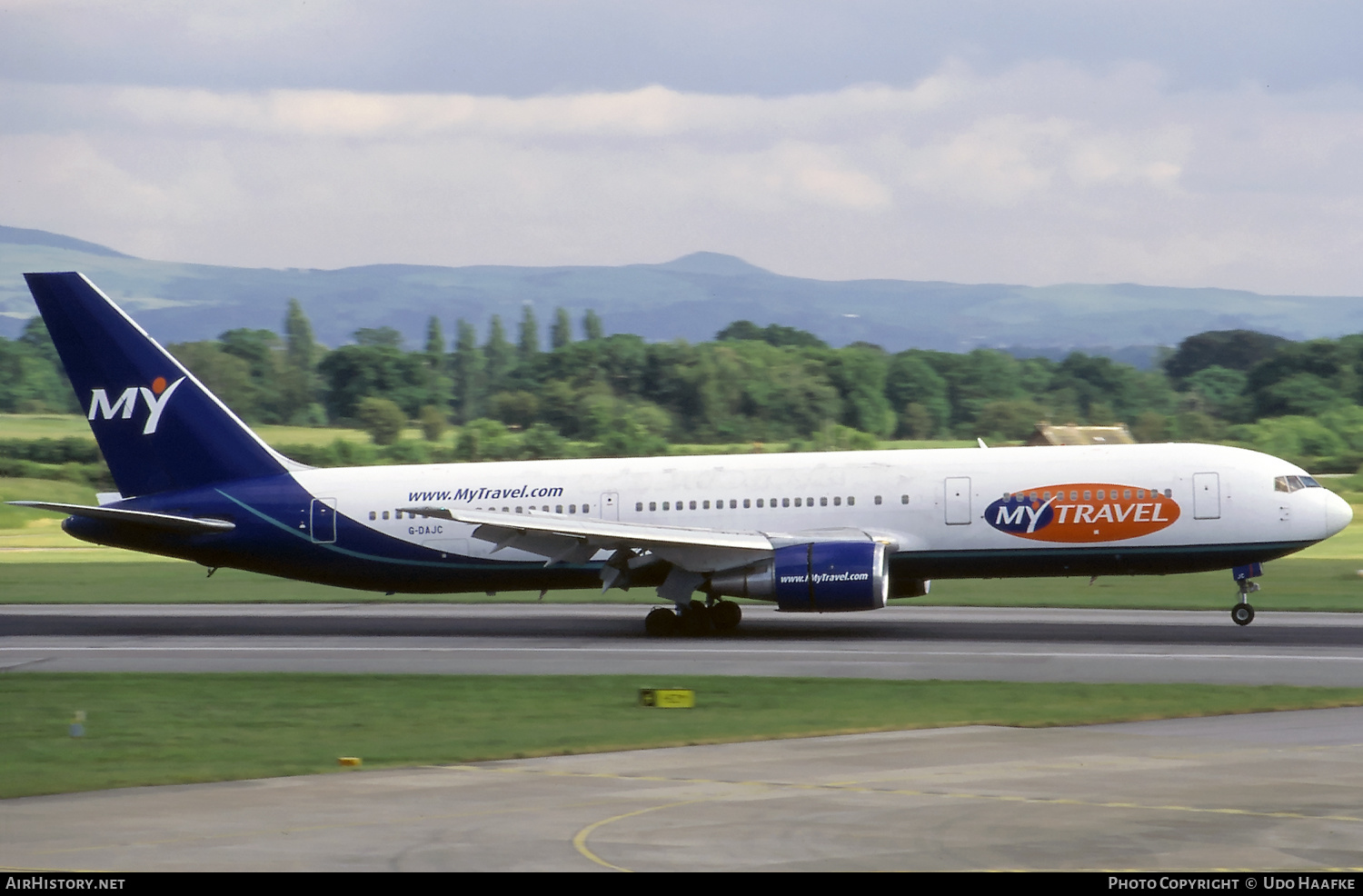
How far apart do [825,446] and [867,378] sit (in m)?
38.6

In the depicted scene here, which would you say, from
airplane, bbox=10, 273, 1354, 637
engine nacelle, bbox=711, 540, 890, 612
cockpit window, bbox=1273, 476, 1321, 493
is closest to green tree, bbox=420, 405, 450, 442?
airplane, bbox=10, 273, 1354, 637

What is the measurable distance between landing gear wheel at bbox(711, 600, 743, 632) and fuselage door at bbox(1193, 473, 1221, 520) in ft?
32.4

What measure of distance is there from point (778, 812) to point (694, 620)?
18.6 metres

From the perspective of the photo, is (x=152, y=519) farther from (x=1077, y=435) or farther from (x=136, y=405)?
(x=1077, y=435)

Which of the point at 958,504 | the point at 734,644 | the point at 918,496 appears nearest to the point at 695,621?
the point at 734,644

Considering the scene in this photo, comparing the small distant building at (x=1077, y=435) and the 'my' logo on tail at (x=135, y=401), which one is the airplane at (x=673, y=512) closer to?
the 'my' logo on tail at (x=135, y=401)

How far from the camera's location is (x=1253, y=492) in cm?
3188

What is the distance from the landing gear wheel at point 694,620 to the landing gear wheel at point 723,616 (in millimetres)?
171

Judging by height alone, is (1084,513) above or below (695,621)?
above

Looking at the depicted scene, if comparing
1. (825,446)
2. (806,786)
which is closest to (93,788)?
(806,786)

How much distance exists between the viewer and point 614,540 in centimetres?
3186

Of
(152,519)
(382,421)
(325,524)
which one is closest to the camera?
(152,519)

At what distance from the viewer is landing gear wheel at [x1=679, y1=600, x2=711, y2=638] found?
3322 centimetres

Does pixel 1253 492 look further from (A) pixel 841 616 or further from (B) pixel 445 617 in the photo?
(B) pixel 445 617
